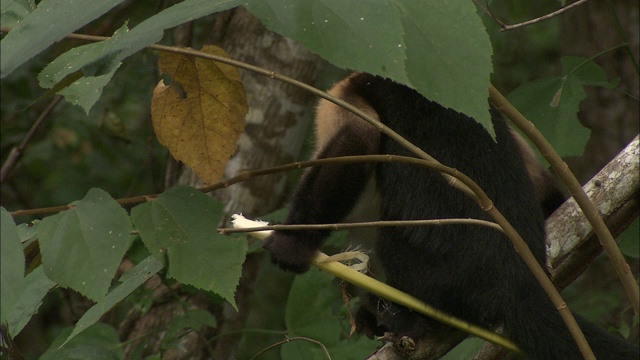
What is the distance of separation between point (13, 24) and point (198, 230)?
0.53 m

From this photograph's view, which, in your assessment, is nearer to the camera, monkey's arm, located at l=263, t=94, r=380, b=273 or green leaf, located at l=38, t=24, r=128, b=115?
green leaf, located at l=38, t=24, r=128, b=115

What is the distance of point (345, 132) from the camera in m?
2.58

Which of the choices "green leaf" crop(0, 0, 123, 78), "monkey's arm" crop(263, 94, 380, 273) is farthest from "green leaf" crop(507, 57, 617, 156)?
"green leaf" crop(0, 0, 123, 78)

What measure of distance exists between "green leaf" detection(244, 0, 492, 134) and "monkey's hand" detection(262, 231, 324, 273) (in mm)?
1217

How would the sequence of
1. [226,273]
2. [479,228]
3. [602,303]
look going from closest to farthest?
[226,273] → [479,228] → [602,303]

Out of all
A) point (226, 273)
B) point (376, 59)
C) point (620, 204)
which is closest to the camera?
point (376, 59)

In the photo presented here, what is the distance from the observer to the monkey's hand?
2514 mm

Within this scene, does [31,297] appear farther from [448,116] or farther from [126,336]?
[126,336]

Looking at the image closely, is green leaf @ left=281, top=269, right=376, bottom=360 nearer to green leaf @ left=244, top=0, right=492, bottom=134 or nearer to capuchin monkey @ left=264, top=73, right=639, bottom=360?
capuchin monkey @ left=264, top=73, right=639, bottom=360

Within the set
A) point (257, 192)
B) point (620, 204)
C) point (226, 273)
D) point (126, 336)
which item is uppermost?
point (226, 273)

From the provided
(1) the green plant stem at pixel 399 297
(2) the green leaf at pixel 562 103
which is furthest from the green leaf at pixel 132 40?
(2) the green leaf at pixel 562 103

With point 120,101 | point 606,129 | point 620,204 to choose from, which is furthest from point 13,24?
point 606,129

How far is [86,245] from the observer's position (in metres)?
1.42

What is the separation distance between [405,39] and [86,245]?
67cm
